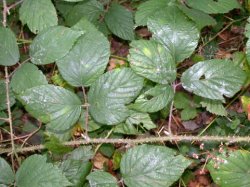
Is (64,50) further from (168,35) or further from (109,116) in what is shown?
(168,35)

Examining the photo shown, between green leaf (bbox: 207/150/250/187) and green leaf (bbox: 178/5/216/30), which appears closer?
green leaf (bbox: 207/150/250/187)

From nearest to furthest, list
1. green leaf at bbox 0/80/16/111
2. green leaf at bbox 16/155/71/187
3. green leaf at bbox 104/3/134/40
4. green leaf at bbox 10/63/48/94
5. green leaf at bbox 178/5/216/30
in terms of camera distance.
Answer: green leaf at bbox 16/155/71/187 < green leaf at bbox 10/63/48/94 < green leaf at bbox 178/5/216/30 < green leaf at bbox 0/80/16/111 < green leaf at bbox 104/3/134/40

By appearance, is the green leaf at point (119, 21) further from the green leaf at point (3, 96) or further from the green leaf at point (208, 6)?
the green leaf at point (3, 96)

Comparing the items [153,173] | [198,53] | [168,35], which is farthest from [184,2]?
[153,173]

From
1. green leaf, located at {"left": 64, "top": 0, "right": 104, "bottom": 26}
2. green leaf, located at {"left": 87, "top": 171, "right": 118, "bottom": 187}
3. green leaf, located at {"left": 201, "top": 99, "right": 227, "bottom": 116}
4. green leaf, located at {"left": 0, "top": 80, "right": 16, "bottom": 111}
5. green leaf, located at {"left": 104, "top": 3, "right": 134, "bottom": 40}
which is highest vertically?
green leaf, located at {"left": 64, "top": 0, "right": 104, "bottom": 26}

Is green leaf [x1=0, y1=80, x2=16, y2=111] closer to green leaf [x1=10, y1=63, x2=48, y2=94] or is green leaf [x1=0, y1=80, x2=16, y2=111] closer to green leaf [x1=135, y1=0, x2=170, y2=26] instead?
green leaf [x1=10, y1=63, x2=48, y2=94]

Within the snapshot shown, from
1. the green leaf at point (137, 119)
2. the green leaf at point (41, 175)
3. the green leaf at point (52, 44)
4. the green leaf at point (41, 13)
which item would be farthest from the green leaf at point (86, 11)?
the green leaf at point (41, 175)

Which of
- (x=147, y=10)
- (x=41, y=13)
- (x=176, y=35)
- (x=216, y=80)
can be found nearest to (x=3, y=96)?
(x=41, y=13)

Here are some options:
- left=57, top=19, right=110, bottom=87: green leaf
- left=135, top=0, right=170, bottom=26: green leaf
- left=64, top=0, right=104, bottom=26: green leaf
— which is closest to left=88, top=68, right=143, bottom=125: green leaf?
left=57, top=19, right=110, bottom=87: green leaf
